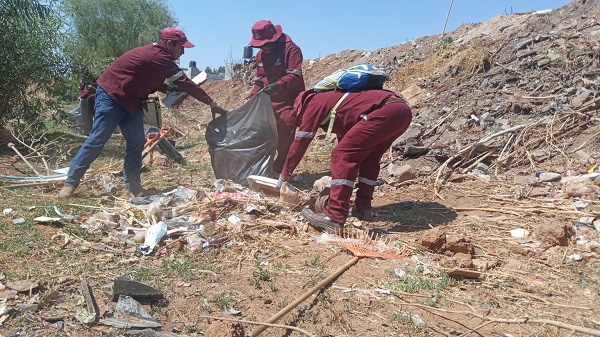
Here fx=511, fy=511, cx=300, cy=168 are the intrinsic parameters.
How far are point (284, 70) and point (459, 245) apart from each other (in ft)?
10.0

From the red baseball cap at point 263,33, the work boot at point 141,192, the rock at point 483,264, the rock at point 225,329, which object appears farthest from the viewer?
the red baseball cap at point 263,33

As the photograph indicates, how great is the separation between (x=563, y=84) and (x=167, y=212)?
5758 mm

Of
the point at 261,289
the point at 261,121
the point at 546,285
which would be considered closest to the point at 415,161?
the point at 261,121

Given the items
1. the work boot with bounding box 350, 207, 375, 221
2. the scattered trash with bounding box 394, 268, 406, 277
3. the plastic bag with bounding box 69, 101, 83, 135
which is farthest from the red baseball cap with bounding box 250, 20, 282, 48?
the plastic bag with bounding box 69, 101, 83, 135

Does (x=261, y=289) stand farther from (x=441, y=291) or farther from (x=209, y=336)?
(x=441, y=291)

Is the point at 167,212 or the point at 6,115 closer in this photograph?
the point at 167,212

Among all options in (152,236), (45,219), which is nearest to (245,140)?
(152,236)

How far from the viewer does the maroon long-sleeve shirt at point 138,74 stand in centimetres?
512

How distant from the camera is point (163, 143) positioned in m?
7.40

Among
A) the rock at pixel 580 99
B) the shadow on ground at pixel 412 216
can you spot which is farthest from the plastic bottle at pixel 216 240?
the rock at pixel 580 99

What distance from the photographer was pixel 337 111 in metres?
4.35

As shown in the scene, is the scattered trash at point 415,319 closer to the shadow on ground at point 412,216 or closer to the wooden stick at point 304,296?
the wooden stick at point 304,296

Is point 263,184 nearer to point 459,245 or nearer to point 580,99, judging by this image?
point 459,245

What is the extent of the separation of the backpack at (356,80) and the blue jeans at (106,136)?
2.20 meters
